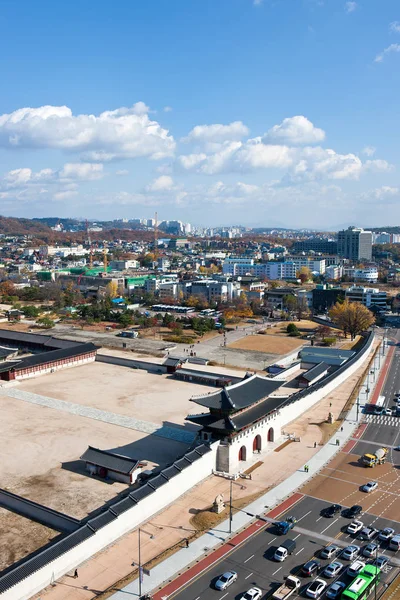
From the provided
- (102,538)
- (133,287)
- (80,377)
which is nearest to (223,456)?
(102,538)

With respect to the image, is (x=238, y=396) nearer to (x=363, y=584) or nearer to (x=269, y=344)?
(x=363, y=584)

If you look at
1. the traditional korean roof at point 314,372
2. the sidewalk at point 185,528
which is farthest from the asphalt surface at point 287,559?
the traditional korean roof at point 314,372

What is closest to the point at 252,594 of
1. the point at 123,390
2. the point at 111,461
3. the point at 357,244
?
the point at 111,461

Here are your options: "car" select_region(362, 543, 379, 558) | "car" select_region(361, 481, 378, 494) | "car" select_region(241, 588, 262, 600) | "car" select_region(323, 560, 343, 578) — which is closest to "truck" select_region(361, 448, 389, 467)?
"car" select_region(361, 481, 378, 494)

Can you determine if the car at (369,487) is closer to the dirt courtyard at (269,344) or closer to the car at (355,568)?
the car at (355,568)

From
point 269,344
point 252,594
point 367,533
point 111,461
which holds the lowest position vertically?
point 367,533

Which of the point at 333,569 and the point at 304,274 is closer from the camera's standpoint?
the point at 333,569

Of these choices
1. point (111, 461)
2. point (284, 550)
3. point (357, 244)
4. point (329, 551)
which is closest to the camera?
point (284, 550)

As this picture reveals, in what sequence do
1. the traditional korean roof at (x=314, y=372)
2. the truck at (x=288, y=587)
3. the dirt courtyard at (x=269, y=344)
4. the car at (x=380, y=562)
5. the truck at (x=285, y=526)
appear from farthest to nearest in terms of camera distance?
the dirt courtyard at (x=269, y=344), the traditional korean roof at (x=314, y=372), the truck at (x=285, y=526), the car at (x=380, y=562), the truck at (x=288, y=587)
